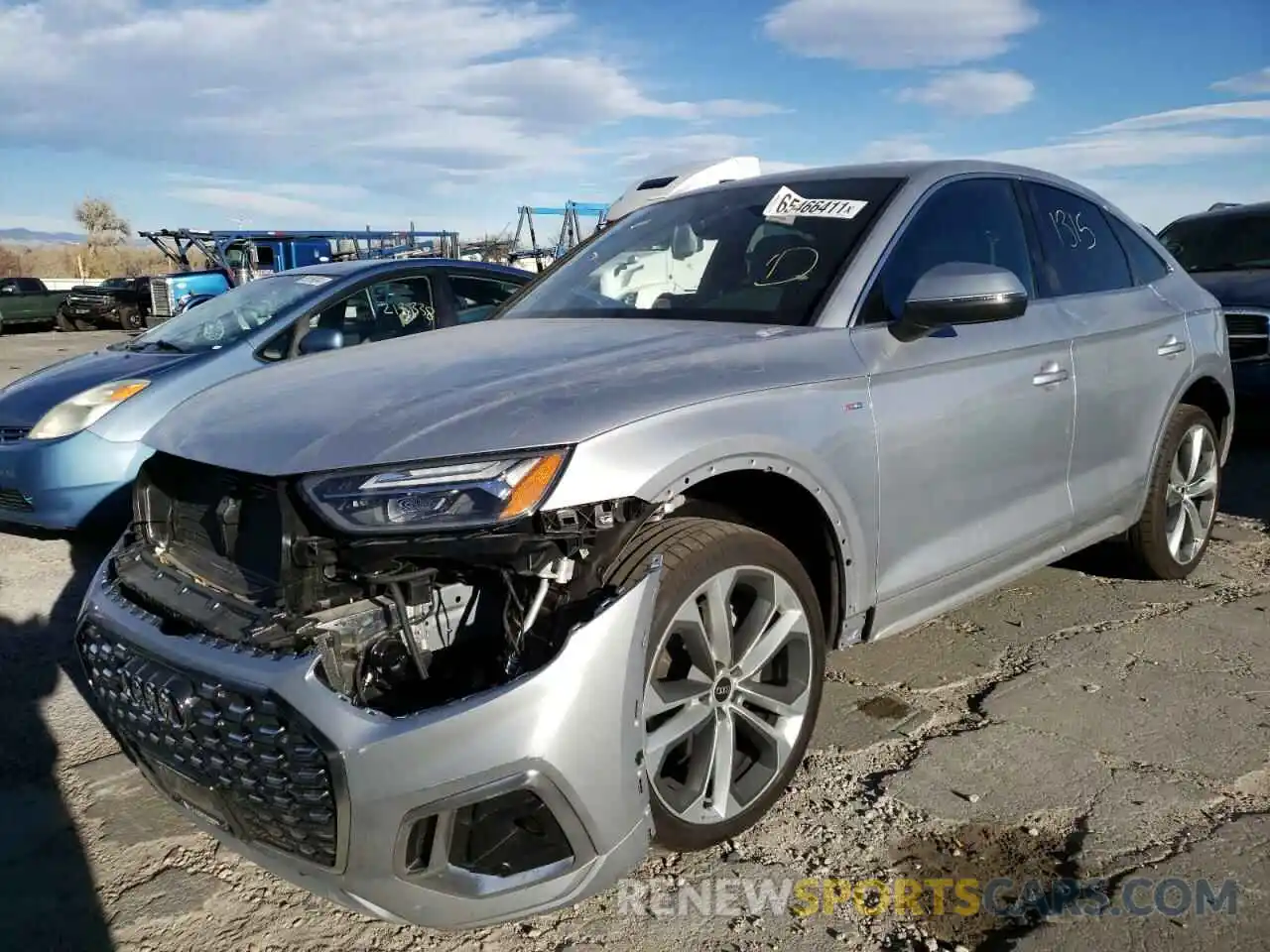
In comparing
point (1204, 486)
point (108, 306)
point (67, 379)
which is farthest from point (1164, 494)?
point (108, 306)

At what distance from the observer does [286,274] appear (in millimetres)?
6504

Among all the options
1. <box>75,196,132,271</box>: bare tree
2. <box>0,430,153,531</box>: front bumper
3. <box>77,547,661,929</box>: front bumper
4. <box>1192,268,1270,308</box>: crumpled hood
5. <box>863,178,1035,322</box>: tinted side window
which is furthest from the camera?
Result: <box>75,196,132,271</box>: bare tree

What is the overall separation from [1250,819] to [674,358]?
187 centimetres

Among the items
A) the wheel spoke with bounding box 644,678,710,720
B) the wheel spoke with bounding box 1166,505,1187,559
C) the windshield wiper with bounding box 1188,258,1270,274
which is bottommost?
the wheel spoke with bounding box 1166,505,1187,559

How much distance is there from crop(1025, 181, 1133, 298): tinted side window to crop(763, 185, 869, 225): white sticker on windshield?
924 millimetres

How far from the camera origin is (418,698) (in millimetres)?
2008

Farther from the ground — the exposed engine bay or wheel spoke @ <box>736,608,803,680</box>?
the exposed engine bay

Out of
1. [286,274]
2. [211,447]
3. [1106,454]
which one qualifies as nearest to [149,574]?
[211,447]

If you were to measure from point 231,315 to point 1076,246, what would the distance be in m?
4.66

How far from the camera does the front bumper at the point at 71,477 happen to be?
16.2ft

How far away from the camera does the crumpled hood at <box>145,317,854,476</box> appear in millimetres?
2082

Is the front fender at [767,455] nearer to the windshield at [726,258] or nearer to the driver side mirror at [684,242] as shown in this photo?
the windshield at [726,258]

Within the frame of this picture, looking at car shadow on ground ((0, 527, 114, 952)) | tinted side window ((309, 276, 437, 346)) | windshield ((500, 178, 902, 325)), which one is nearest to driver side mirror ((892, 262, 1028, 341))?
windshield ((500, 178, 902, 325))

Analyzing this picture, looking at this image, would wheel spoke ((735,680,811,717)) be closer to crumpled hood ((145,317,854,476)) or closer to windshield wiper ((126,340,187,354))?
crumpled hood ((145,317,854,476))
